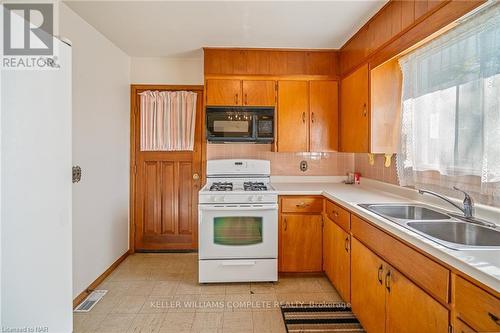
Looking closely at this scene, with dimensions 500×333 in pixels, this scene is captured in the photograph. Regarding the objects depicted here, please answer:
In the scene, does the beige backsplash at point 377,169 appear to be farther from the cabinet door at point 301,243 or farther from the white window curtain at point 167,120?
the white window curtain at point 167,120

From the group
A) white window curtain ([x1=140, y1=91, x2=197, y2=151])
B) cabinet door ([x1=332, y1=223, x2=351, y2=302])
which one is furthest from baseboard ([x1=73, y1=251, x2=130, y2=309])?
cabinet door ([x1=332, y1=223, x2=351, y2=302])

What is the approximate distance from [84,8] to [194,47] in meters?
1.09

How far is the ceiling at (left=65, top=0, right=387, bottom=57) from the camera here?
2186mm

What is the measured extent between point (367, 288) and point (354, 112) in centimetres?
164

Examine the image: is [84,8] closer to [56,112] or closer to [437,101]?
[56,112]

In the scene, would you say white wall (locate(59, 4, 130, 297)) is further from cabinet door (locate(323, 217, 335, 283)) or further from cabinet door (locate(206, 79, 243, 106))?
cabinet door (locate(323, 217, 335, 283))

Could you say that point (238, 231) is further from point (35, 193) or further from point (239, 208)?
point (35, 193)

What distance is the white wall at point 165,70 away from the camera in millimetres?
3480

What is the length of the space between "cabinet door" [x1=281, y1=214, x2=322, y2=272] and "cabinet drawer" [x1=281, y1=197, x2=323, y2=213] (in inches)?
2.3

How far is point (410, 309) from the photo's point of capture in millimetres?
1339

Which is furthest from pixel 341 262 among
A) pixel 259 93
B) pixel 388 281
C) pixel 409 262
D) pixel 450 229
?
pixel 259 93

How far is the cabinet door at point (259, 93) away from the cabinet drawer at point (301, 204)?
108 cm

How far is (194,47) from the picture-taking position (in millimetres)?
3080

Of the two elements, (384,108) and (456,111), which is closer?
(456,111)
